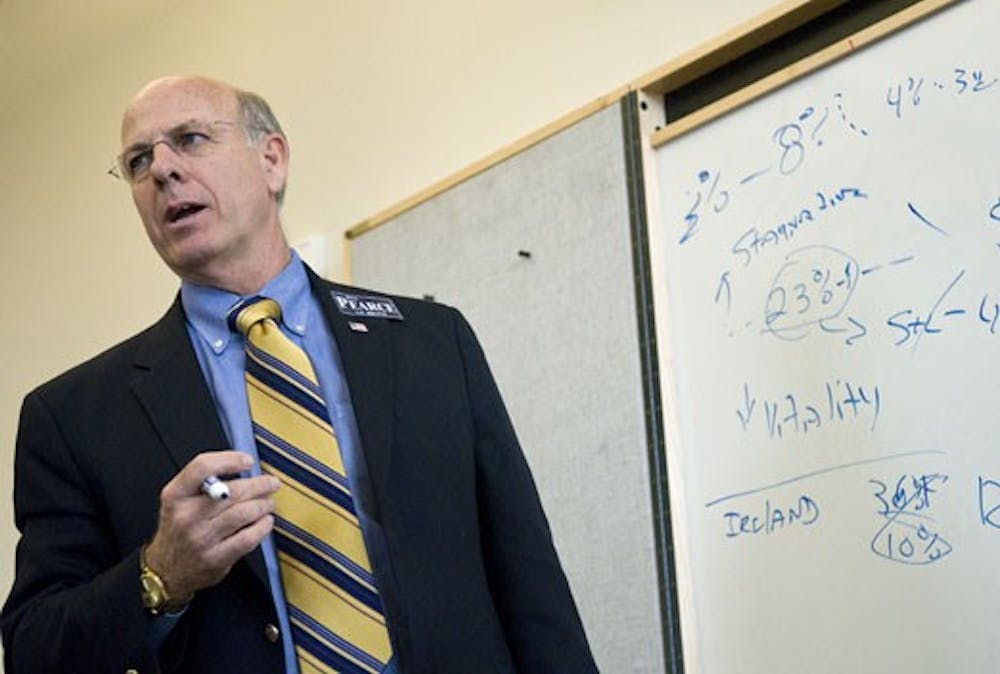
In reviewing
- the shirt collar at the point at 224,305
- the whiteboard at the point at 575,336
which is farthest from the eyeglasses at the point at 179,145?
the whiteboard at the point at 575,336

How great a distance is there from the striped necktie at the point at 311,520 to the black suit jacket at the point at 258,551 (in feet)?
0.08

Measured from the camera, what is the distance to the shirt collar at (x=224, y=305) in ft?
4.79

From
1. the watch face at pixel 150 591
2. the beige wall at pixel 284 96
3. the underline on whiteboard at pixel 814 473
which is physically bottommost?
the watch face at pixel 150 591

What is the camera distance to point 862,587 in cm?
165

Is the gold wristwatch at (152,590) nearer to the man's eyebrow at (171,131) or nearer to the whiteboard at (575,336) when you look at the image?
the man's eyebrow at (171,131)

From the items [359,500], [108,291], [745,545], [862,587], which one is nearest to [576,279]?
[745,545]

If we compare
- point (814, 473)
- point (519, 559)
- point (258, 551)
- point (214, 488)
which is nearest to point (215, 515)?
point (214, 488)

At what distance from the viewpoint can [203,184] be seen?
1541mm

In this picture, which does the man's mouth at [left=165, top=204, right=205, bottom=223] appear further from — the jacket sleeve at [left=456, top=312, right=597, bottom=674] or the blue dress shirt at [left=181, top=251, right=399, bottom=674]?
the jacket sleeve at [left=456, top=312, right=597, bottom=674]

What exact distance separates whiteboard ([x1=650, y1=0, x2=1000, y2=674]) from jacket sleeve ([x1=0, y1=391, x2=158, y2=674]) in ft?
2.97

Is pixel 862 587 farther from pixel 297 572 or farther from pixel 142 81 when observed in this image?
pixel 142 81

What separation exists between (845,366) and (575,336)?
1.77 feet

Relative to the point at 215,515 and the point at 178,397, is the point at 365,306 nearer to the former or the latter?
the point at 178,397

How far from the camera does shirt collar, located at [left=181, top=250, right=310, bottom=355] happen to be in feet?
4.79
